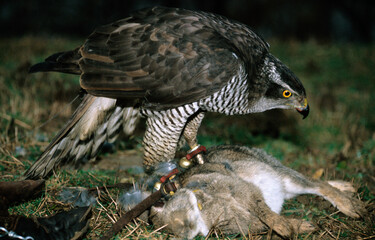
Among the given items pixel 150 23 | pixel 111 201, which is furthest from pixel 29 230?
pixel 150 23

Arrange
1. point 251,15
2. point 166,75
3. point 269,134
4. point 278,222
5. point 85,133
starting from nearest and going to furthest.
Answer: point 278,222 < point 166,75 < point 85,133 < point 269,134 < point 251,15

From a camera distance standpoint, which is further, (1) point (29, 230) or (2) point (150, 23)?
(2) point (150, 23)

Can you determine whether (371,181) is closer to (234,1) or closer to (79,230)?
(79,230)

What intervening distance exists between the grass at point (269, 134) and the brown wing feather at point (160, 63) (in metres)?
0.86

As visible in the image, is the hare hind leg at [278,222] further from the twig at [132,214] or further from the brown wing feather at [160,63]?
the brown wing feather at [160,63]

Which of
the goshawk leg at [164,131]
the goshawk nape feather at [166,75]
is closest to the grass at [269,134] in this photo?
the goshawk leg at [164,131]

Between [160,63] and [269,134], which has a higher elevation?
[160,63]

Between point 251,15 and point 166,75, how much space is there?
47.8ft

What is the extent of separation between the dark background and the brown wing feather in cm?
1299

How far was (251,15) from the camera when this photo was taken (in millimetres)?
16859

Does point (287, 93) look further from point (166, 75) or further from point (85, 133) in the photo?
point (85, 133)

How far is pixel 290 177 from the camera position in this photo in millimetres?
3340

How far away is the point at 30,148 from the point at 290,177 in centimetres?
279

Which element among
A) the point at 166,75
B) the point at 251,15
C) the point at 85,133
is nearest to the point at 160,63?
the point at 166,75
